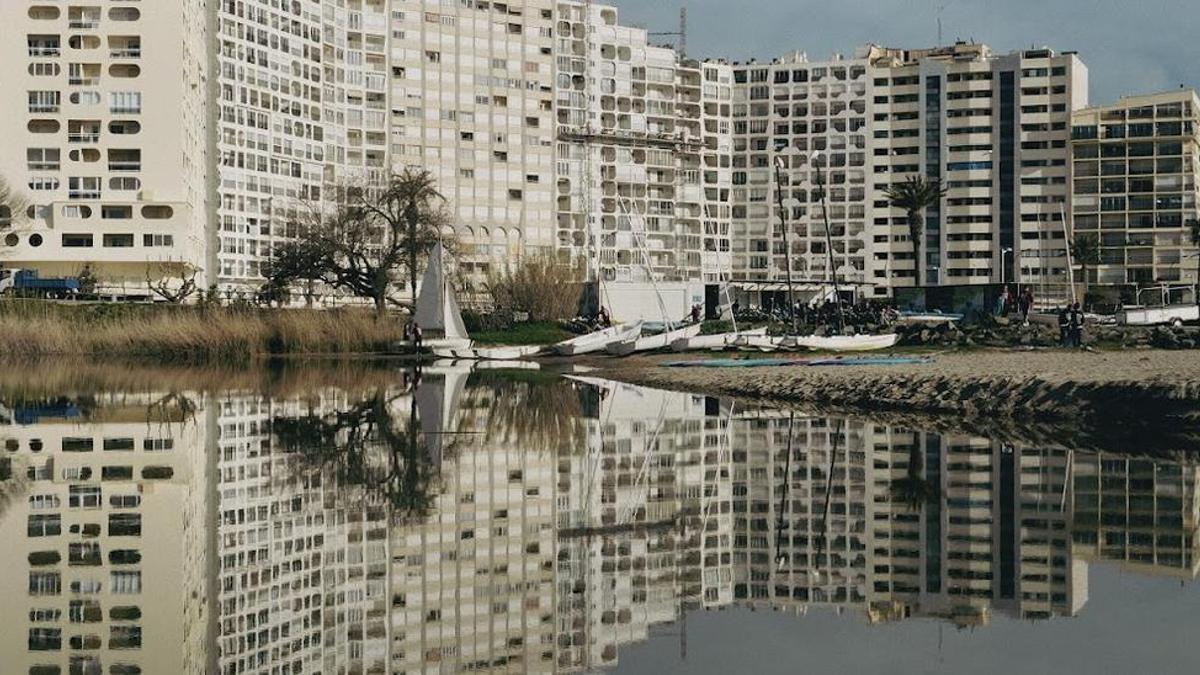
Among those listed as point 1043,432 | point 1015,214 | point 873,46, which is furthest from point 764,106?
point 1043,432

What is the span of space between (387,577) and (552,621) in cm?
234

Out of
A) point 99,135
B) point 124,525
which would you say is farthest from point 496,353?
point 124,525

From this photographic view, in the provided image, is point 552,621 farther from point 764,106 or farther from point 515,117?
point 764,106

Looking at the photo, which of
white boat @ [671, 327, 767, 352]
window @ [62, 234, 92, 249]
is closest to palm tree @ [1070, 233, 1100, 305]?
window @ [62, 234, 92, 249]

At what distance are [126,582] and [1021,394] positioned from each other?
2463 cm

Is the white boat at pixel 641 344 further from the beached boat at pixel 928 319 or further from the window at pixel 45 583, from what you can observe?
the window at pixel 45 583

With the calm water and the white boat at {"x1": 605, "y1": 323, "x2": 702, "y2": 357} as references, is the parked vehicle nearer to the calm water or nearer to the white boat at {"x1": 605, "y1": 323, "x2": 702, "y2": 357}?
the white boat at {"x1": 605, "y1": 323, "x2": 702, "y2": 357}

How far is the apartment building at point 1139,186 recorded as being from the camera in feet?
573

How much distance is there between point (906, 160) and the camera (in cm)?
18675

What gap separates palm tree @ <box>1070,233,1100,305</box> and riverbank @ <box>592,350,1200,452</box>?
408ft

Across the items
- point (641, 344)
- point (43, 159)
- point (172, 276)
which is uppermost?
point (43, 159)

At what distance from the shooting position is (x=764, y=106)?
190m

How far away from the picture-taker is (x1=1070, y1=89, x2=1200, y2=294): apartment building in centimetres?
17475

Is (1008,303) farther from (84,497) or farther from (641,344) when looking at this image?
(84,497)
